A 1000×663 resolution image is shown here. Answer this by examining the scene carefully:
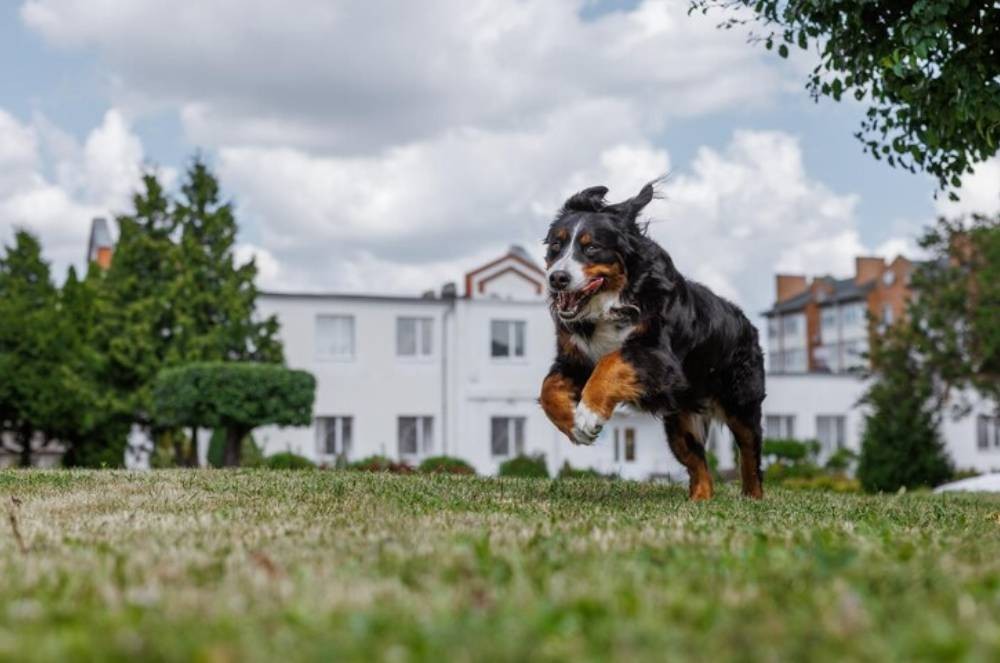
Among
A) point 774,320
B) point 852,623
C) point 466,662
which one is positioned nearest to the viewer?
point 466,662

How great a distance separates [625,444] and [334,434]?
41.4ft

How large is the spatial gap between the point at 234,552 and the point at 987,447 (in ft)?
194

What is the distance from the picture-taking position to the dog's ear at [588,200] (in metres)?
8.42

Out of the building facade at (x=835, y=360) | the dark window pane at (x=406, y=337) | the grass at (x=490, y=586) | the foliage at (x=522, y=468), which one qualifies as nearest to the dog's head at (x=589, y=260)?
the grass at (x=490, y=586)

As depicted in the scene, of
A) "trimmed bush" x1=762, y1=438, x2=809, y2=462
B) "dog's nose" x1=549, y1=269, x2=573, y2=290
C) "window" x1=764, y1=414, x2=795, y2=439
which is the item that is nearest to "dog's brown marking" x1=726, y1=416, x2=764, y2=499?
"dog's nose" x1=549, y1=269, x2=573, y2=290

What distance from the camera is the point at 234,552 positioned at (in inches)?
200

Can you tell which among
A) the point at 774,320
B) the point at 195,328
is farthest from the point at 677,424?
the point at 774,320

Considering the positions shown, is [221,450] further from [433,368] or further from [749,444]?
[749,444]

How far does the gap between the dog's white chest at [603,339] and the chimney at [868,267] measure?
93845mm

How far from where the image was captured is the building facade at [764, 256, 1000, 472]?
54.3 meters

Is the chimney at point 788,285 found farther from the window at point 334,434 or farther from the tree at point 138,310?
the tree at point 138,310

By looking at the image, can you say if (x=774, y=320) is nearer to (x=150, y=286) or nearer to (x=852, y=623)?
(x=150, y=286)

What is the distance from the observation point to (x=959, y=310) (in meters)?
40.4

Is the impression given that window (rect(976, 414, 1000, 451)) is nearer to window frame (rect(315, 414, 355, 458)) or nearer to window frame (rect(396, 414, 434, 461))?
window frame (rect(396, 414, 434, 461))
